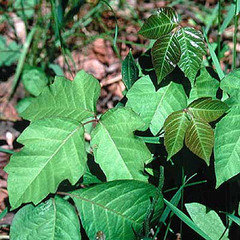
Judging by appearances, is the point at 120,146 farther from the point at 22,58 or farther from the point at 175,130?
the point at 22,58

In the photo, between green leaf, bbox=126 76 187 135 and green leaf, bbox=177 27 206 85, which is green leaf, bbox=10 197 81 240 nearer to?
green leaf, bbox=126 76 187 135

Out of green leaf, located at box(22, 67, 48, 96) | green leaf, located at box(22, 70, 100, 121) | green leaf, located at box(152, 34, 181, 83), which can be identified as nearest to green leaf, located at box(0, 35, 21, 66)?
green leaf, located at box(22, 67, 48, 96)

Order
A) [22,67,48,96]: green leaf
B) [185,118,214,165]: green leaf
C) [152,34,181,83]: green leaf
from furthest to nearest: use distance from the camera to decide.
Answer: [22,67,48,96]: green leaf → [152,34,181,83]: green leaf → [185,118,214,165]: green leaf

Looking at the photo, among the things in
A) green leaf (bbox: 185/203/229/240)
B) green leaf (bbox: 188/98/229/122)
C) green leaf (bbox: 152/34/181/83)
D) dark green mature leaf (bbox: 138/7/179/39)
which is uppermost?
dark green mature leaf (bbox: 138/7/179/39)

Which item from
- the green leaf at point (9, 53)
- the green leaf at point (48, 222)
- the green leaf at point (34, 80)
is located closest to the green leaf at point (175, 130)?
the green leaf at point (48, 222)

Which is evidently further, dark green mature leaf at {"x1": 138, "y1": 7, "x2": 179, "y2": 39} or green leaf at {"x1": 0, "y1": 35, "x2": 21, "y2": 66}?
green leaf at {"x1": 0, "y1": 35, "x2": 21, "y2": 66}

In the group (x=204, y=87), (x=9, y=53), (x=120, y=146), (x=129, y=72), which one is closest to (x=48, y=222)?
(x=120, y=146)

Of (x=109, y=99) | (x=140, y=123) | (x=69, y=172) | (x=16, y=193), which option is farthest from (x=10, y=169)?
(x=109, y=99)

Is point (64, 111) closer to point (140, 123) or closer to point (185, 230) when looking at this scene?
point (140, 123)
